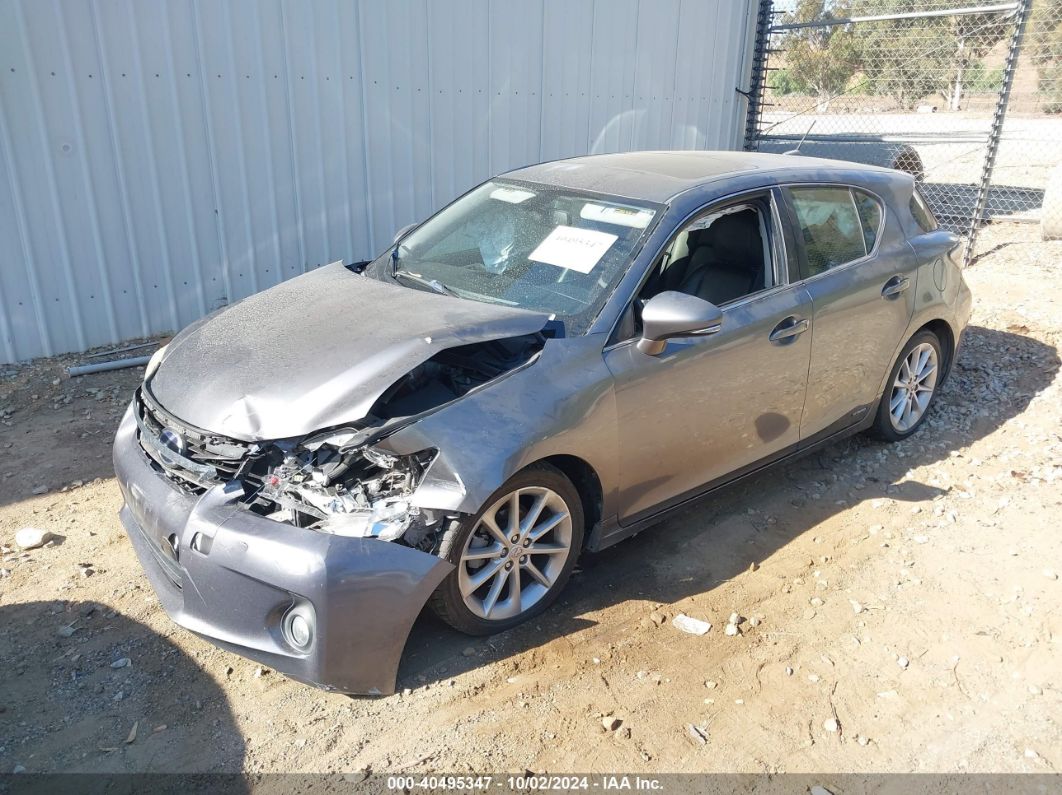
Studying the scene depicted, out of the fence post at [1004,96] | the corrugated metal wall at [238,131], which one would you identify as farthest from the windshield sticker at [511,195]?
the fence post at [1004,96]

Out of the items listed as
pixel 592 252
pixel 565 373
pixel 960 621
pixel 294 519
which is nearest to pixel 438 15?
pixel 592 252

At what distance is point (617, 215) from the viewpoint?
12.7ft

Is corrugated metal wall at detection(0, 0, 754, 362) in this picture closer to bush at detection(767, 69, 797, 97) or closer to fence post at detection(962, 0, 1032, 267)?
bush at detection(767, 69, 797, 97)

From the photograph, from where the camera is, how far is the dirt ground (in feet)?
9.33

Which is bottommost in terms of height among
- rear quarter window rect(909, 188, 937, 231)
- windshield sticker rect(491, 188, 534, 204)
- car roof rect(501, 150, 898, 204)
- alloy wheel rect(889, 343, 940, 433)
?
alloy wheel rect(889, 343, 940, 433)

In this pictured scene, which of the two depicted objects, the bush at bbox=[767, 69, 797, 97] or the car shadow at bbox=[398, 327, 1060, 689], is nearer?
the car shadow at bbox=[398, 327, 1060, 689]

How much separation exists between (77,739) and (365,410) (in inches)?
58.9

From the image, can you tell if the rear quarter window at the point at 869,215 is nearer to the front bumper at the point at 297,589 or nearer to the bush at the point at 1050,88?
the front bumper at the point at 297,589

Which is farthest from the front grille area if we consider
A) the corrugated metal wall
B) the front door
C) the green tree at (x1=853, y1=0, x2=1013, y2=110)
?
the green tree at (x1=853, y1=0, x2=1013, y2=110)

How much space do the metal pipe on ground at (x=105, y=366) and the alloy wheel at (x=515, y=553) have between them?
158 inches

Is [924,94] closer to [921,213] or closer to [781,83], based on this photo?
[781,83]

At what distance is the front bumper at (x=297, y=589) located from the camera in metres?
2.73

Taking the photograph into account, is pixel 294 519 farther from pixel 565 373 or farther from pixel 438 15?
pixel 438 15

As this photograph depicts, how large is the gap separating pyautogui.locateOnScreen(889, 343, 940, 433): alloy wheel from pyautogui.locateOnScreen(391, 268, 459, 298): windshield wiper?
2.83m
